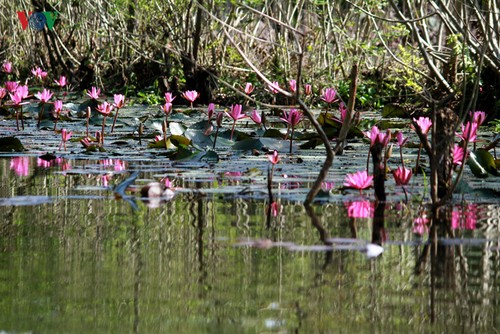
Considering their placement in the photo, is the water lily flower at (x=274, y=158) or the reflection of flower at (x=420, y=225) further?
the water lily flower at (x=274, y=158)

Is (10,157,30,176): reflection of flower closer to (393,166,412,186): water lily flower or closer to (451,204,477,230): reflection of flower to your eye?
(393,166,412,186): water lily flower

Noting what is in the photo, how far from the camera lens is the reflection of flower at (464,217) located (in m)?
3.09

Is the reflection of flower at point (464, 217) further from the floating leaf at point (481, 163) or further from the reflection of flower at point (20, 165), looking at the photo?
the reflection of flower at point (20, 165)

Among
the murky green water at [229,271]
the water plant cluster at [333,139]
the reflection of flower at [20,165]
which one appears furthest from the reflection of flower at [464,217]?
the reflection of flower at [20,165]

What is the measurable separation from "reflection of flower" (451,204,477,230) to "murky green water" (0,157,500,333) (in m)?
0.02

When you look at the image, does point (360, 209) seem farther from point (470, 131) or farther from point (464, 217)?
point (470, 131)

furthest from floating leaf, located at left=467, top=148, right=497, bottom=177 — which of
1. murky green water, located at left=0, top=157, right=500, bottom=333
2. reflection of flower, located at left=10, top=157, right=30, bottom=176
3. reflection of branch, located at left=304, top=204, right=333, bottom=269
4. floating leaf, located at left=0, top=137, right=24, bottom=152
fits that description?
floating leaf, located at left=0, top=137, right=24, bottom=152

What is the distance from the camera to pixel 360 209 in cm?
343

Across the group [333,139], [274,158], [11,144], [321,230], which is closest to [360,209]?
[321,230]

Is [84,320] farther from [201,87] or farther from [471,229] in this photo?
[201,87]

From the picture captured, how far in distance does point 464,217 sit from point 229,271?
117cm

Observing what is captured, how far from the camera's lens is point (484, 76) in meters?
8.38

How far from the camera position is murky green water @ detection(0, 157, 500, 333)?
1916 mm

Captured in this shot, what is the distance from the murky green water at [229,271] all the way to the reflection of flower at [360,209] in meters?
0.04
